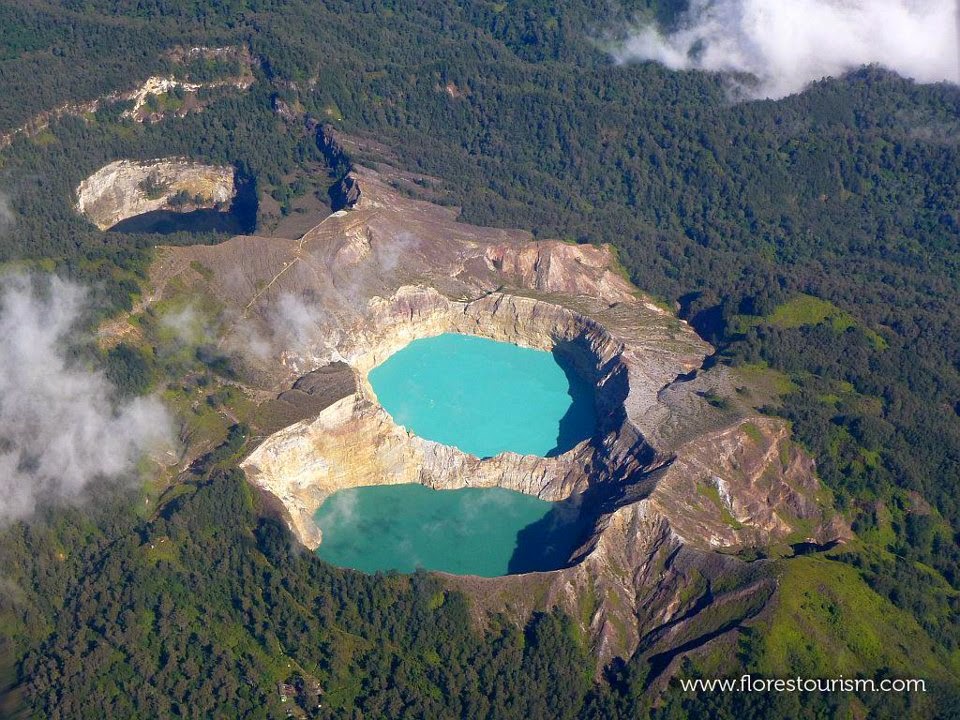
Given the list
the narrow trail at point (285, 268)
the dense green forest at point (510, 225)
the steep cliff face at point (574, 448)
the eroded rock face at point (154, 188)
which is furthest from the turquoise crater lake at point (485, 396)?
the eroded rock face at point (154, 188)

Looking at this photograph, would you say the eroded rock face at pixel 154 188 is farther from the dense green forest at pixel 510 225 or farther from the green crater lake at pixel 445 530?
the green crater lake at pixel 445 530

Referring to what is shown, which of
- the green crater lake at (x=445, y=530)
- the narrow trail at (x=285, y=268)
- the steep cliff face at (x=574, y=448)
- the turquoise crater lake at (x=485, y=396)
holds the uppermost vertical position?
the narrow trail at (x=285, y=268)

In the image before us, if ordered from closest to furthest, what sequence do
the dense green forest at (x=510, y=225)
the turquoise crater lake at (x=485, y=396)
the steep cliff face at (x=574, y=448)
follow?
1. the dense green forest at (x=510, y=225)
2. the steep cliff face at (x=574, y=448)
3. the turquoise crater lake at (x=485, y=396)

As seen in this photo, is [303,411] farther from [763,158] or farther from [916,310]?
[763,158]

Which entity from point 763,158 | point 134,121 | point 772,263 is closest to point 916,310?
point 772,263

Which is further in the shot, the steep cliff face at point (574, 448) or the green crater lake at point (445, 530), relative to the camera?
the green crater lake at point (445, 530)

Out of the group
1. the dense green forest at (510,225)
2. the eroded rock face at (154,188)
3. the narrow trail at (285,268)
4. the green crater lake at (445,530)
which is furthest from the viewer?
the eroded rock face at (154,188)
